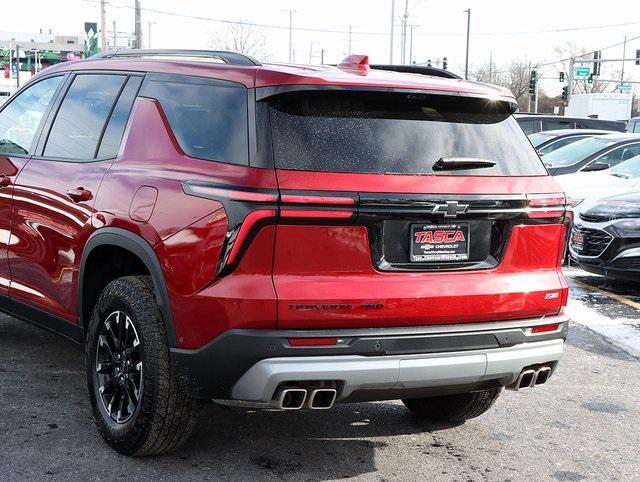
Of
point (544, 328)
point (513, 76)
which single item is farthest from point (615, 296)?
point (513, 76)

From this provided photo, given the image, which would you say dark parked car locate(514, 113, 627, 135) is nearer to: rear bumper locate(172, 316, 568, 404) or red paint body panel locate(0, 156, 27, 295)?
red paint body panel locate(0, 156, 27, 295)

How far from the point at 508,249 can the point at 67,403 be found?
256cm

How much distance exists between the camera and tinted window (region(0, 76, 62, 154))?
5359 mm

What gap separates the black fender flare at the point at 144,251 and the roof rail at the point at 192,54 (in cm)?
89

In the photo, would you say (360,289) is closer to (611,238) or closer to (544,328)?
(544,328)

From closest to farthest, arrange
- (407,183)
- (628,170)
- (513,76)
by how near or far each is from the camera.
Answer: (407,183) < (628,170) < (513,76)

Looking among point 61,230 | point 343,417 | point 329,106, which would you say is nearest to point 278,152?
point 329,106

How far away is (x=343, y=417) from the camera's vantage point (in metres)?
5.00

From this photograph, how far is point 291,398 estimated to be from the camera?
A: 3654 millimetres

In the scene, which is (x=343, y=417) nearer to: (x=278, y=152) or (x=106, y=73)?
(x=278, y=152)

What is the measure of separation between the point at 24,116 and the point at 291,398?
2.87 meters

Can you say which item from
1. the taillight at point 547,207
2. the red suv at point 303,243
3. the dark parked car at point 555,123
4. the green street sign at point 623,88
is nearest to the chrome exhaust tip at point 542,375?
the red suv at point 303,243

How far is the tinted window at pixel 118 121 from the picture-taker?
14.7 feet

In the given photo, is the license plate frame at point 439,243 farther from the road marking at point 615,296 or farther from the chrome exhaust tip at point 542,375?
the road marking at point 615,296
